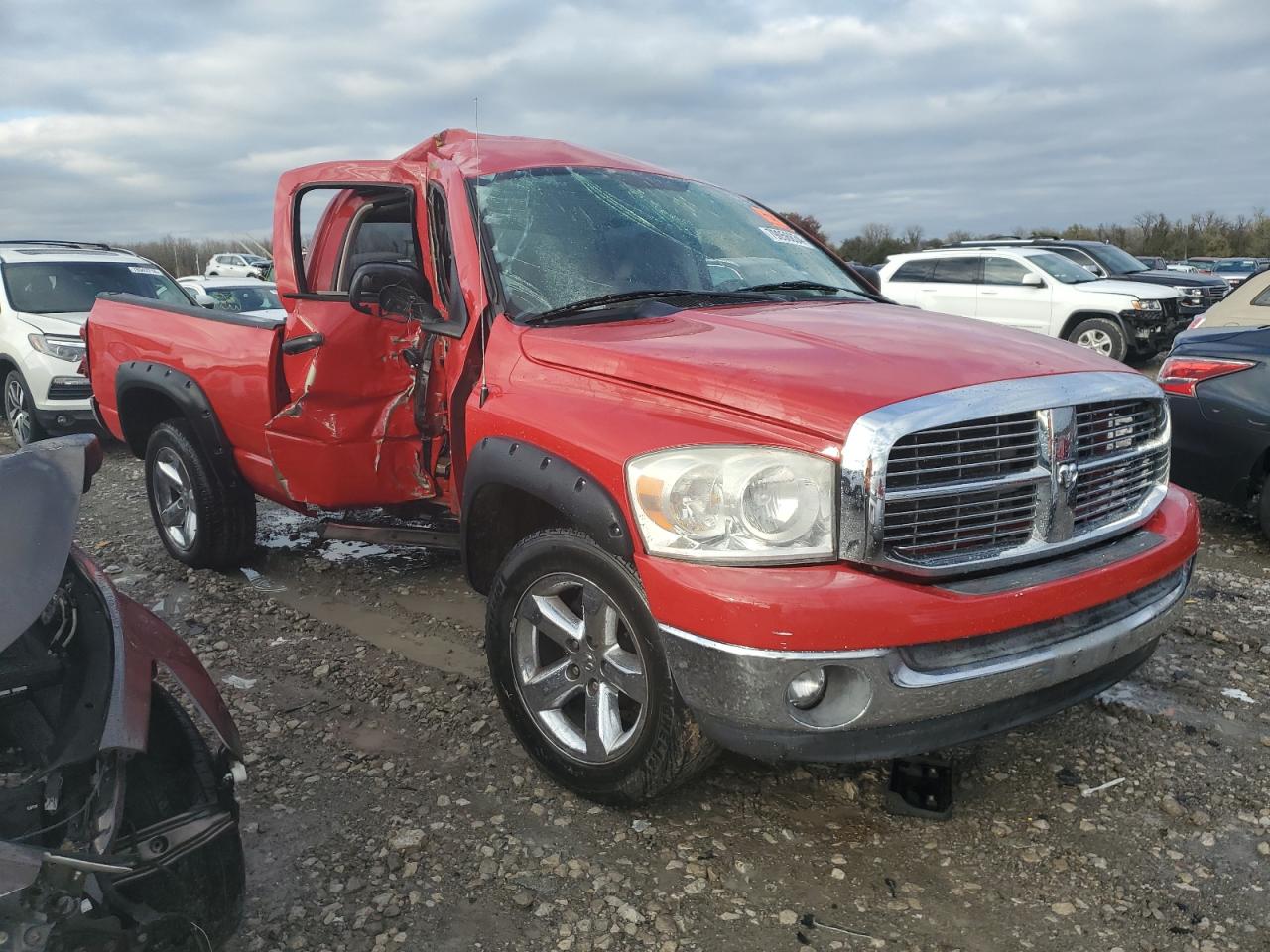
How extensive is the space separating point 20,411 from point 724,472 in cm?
927

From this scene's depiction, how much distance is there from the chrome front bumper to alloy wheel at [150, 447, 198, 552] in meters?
3.59

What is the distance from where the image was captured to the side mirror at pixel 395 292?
3.58m

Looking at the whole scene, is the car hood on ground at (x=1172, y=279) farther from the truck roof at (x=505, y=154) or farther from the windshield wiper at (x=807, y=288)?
the truck roof at (x=505, y=154)

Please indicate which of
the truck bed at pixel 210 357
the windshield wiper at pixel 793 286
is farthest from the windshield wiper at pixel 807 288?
the truck bed at pixel 210 357

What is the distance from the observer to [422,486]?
14.0 ft

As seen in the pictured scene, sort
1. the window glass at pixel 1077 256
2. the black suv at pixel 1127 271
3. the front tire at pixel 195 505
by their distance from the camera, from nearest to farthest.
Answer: the front tire at pixel 195 505, the black suv at pixel 1127 271, the window glass at pixel 1077 256

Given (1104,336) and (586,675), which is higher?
(1104,336)

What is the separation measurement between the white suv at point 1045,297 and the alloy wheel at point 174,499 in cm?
979

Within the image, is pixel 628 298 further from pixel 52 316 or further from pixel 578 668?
pixel 52 316

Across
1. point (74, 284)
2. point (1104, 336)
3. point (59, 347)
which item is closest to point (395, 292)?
point (59, 347)

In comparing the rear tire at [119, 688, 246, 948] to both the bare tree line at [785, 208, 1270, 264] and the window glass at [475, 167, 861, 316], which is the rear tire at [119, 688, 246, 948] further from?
the bare tree line at [785, 208, 1270, 264]

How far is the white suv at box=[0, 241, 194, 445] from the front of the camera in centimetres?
890

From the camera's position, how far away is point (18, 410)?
9398mm

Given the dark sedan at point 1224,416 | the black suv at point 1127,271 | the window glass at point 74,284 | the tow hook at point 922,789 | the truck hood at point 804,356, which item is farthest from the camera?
the black suv at point 1127,271
